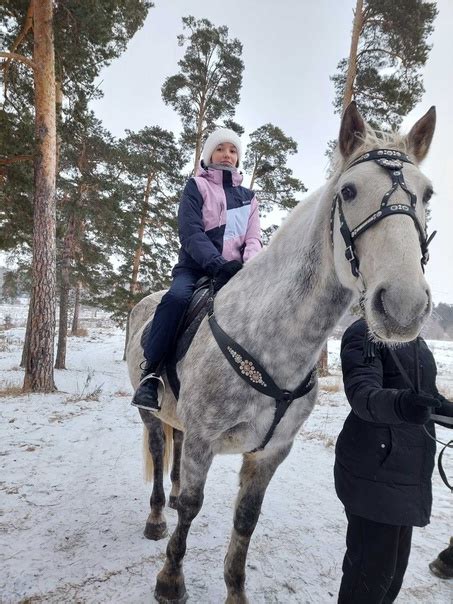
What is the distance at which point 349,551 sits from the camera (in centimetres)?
203

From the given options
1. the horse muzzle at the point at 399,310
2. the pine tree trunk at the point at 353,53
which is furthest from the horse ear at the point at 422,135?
the pine tree trunk at the point at 353,53

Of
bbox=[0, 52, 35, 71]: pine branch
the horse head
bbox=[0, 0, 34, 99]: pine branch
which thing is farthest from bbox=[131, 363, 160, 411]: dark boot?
bbox=[0, 0, 34, 99]: pine branch

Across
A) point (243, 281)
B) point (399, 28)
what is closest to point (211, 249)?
point (243, 281)

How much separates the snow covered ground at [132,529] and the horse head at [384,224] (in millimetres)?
1162

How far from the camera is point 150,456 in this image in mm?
3930

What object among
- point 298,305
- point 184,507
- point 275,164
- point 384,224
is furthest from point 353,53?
point 184,507

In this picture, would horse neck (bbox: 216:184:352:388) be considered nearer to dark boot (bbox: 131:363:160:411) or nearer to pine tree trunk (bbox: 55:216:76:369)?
dark boot (bbox: 131:363:160:411)

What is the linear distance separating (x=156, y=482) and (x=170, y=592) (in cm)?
115

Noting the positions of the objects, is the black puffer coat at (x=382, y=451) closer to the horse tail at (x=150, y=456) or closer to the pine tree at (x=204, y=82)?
the horse tail at (x=150, y=456)

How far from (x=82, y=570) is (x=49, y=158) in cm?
872

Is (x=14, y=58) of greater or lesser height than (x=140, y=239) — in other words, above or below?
above

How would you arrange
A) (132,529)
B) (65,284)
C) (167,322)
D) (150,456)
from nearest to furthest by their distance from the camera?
(167,322) → (132,529) → (150,456) → (65,284)

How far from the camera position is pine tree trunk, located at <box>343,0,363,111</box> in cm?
1038

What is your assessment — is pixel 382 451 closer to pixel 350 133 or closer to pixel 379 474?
pixel 379 474
